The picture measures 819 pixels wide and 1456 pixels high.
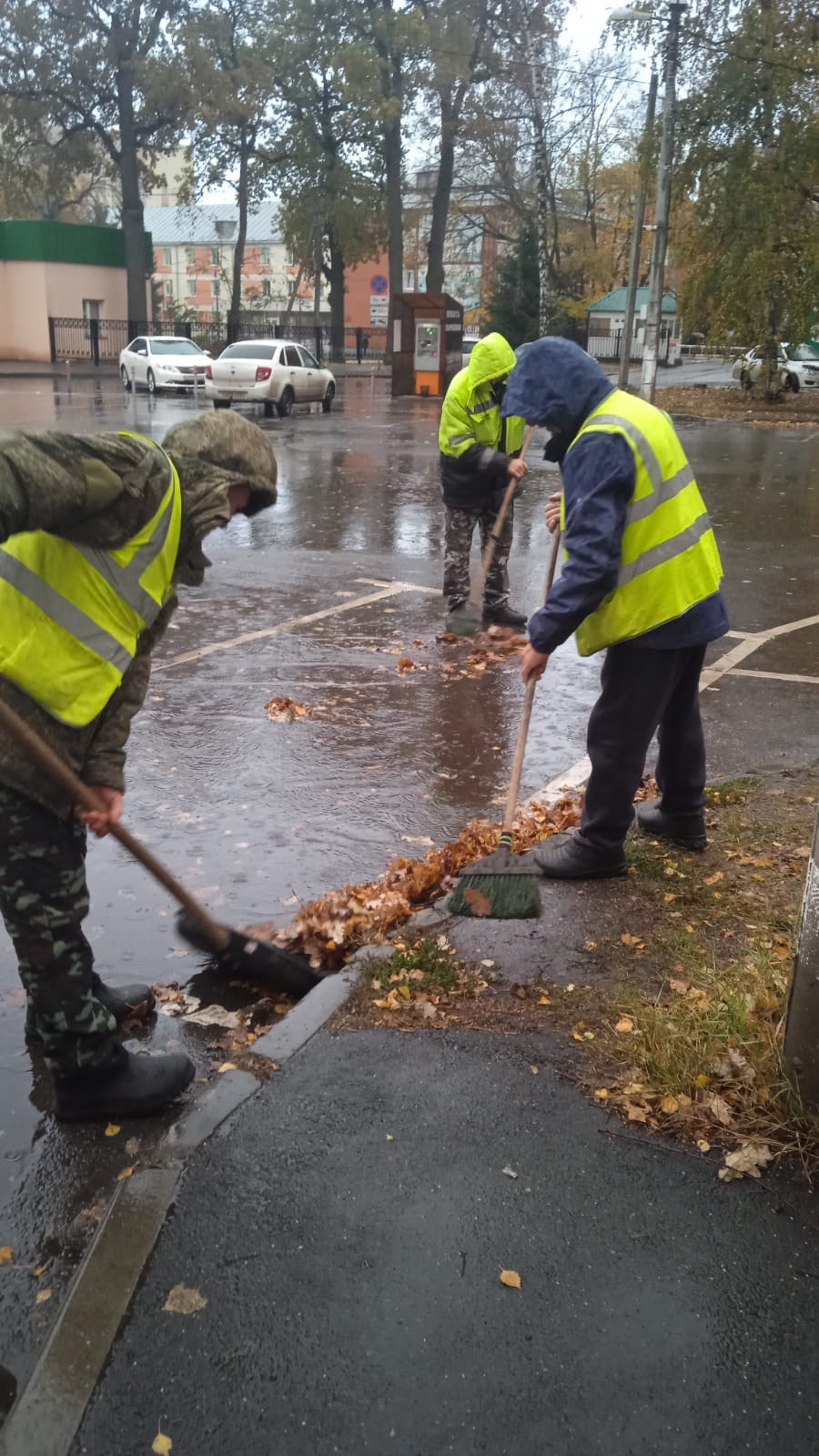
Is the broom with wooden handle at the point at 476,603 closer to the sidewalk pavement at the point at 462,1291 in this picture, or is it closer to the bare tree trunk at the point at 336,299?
the sidewalk pavement at the point at 462,1291

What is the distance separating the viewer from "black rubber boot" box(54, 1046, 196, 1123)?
10.1 ft

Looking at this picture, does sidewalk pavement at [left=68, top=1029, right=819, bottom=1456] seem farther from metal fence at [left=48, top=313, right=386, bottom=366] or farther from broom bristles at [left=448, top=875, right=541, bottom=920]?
metal fence at [left=48, top=313, right=386, bottom=366]

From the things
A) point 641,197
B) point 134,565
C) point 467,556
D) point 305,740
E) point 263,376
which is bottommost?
point 305,740

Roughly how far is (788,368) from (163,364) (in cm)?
1853

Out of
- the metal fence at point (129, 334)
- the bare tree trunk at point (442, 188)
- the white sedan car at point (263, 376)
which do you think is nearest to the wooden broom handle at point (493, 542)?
the white sedan car at point (263, 376)

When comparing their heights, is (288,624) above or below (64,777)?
below

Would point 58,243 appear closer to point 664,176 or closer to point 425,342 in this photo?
point 425,342

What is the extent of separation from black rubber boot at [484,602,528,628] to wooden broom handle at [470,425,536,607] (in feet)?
0.38

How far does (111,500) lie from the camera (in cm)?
256

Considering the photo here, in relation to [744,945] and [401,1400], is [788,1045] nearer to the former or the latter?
[744,945]

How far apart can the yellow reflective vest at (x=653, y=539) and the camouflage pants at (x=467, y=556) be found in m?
4.00

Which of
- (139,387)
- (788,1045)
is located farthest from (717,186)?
(788,1045)

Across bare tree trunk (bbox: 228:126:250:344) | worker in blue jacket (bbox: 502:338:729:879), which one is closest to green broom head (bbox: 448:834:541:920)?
worker in blue jacket (bbox: 502:338:729:879)

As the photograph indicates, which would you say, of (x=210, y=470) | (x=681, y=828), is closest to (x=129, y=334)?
(x=681, y=828)
